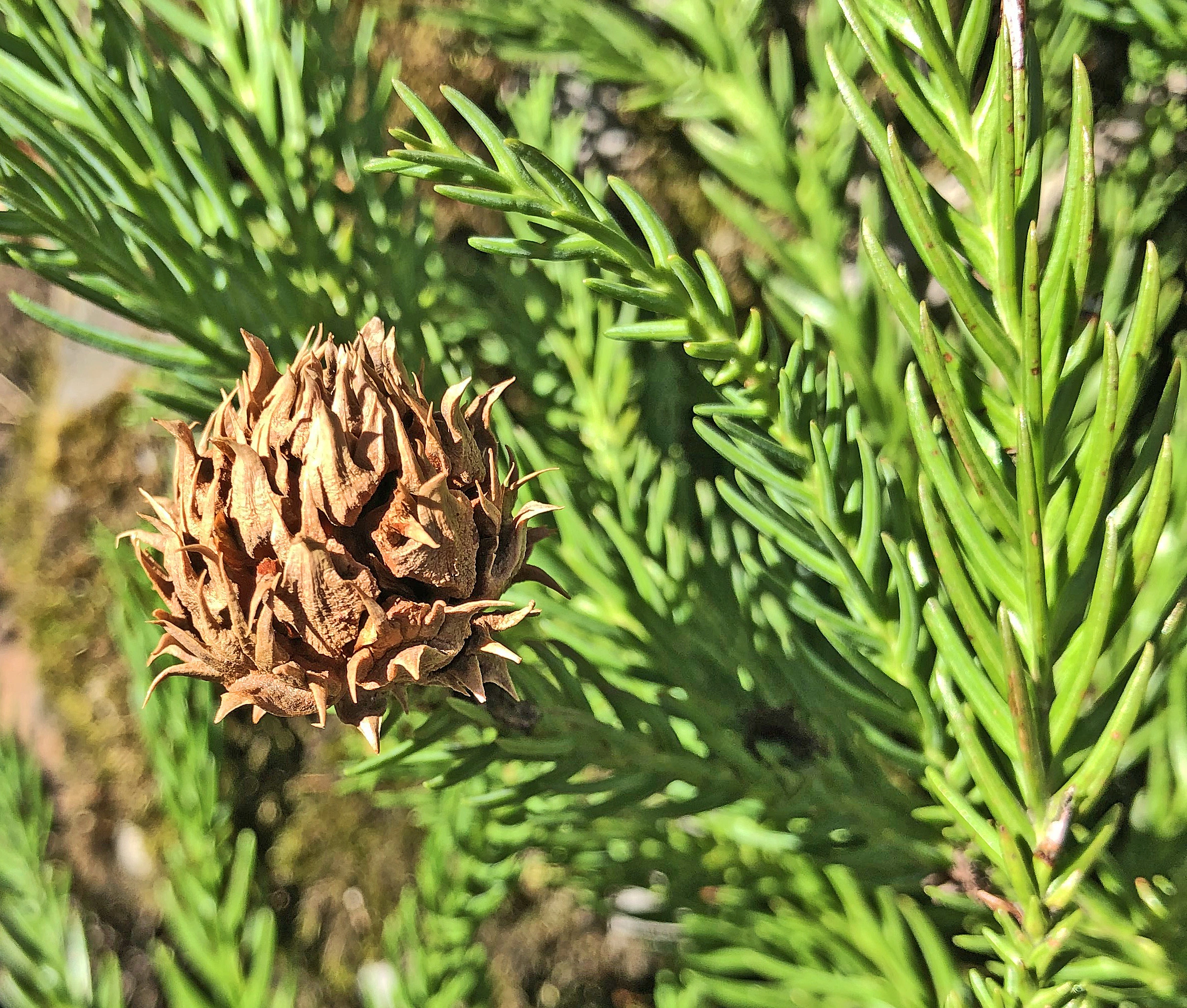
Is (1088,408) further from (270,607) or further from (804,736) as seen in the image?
(270,607)

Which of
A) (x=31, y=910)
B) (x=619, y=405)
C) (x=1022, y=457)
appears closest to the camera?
(x=1022, y=457)

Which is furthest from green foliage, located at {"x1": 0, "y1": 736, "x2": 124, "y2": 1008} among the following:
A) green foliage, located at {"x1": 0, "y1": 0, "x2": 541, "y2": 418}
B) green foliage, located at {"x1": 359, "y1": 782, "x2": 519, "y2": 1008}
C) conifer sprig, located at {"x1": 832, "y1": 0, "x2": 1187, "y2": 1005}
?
conifer sprig, located at {"x1": 832, "y1": 0, "x2": 1187, "y2": 1005}

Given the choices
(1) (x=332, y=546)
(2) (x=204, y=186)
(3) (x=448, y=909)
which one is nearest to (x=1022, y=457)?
(1) (x=332, y=546)

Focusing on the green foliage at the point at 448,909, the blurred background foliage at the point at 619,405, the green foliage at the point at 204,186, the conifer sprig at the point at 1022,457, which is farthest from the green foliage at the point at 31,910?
the conifer sprig at the point at 1022,457

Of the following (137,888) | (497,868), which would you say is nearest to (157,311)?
(497,868)

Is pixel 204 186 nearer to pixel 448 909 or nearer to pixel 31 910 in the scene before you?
pixel 448 909

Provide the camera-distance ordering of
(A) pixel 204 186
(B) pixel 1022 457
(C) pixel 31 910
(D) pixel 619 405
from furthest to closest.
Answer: (C) pixel 31 910, (D) pixel 619 405, (A) pixel 204 186, (B) pixel 1022 457
